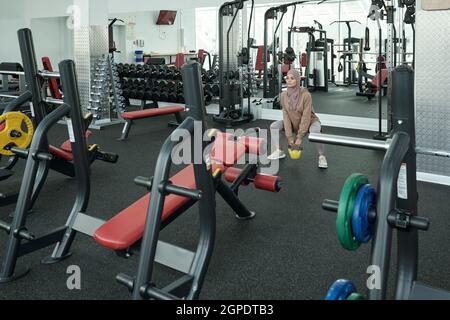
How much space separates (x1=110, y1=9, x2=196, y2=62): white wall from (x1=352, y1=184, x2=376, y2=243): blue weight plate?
29.3 feet

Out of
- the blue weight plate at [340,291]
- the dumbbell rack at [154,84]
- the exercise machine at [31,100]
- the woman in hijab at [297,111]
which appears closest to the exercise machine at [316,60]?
the dumbbell rack at [154,84]

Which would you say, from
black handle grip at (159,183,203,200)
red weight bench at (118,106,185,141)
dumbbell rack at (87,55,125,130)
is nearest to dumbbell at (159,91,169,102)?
dumbbell rack at (87,55,125,130)

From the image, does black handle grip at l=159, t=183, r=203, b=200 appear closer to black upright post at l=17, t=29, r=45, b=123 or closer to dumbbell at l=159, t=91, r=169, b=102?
black upright post at l=17, t=29, r=45, b=123

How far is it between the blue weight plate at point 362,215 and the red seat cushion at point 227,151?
110cm

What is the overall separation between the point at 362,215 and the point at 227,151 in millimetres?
1289

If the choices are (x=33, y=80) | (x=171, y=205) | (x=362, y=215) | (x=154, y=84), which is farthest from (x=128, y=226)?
(x=154, y=84)

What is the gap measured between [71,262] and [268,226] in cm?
113

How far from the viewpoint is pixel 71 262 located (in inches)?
90.9

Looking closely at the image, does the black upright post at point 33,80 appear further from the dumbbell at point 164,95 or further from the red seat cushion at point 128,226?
the dumbbell at point 164,95

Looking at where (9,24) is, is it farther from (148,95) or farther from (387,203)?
(387,203)

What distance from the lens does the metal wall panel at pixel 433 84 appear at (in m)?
3.45

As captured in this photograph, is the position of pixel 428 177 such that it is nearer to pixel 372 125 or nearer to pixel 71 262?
pixel 372 125

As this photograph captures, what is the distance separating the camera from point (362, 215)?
135 centimetres
